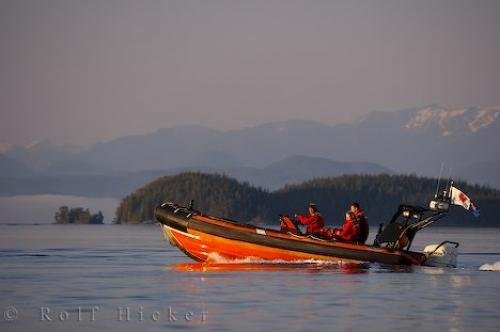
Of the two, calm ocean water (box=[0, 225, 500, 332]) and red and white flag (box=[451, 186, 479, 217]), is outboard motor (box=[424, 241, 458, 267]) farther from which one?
red and white flag (box=[451, 186, 479, 217])

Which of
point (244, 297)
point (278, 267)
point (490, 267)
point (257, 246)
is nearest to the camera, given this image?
point (244, 297)

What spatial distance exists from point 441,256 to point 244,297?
38.1 feet

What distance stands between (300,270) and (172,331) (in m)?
14.4

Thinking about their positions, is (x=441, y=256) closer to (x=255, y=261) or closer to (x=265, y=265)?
(x=265, y=265)

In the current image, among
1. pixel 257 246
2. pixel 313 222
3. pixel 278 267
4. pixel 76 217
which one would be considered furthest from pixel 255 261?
pixel 76 217

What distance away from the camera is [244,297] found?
3338cm

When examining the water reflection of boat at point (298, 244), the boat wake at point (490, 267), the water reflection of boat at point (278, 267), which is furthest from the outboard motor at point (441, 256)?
the water reflection of boat at point (278, 267)

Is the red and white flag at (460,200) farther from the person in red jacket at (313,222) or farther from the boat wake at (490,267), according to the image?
the person in red jacket at (313,222)

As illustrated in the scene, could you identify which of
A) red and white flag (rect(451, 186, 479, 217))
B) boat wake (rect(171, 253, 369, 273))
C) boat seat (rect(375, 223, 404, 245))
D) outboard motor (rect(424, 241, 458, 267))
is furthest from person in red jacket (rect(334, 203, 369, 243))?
red and white flag (rect(451, 186, 479, 217))

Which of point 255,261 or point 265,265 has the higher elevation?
point 255,261

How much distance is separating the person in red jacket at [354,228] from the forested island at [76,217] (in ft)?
460

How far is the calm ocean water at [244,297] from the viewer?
28.7 meters

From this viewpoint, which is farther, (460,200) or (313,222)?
(460,200)

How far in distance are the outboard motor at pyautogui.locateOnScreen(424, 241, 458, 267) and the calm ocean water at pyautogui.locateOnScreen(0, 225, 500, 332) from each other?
295 millimetres
